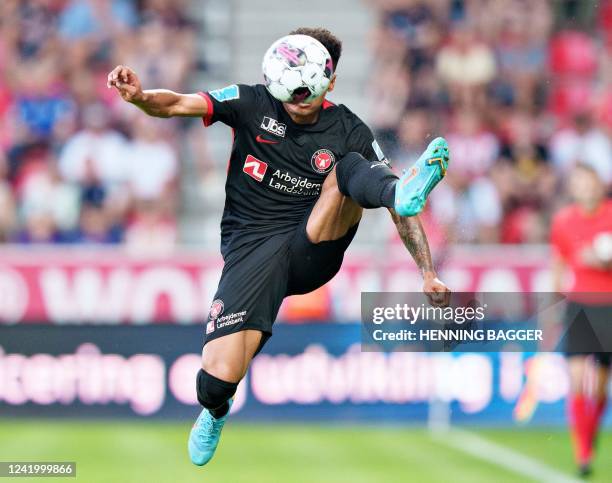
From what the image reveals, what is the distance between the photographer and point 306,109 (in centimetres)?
716

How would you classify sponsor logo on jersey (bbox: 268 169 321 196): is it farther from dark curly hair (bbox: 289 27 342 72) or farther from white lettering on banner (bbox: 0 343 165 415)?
white lettering on banner (bbox: 0 343 165 415)

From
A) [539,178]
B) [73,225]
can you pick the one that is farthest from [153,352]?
[539,178]

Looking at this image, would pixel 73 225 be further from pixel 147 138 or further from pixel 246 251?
pixel 246 251

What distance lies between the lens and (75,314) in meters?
13.6

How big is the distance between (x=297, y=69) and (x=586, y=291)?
208 inches

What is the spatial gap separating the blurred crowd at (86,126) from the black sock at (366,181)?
743 centimetres

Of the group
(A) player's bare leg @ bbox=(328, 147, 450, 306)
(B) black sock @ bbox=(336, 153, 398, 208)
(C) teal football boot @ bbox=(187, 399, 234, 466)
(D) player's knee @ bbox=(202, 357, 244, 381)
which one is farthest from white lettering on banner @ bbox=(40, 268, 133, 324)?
(B) black sock @ bbox=(336, 153, 398, 208)

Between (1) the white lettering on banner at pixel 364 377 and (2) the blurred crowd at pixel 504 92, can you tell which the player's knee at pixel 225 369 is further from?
(2) the blurred crowd at pixel 504 92

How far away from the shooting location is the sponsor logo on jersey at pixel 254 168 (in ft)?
24.2

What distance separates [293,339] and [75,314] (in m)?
2.38

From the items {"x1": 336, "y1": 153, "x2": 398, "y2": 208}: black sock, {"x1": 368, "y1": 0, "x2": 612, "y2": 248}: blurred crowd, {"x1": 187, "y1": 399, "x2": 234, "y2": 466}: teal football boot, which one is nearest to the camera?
{"x1": 336, "y1": 153, "x2": 398, "y2": 208}: black sock

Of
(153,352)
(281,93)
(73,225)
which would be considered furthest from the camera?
(73,225)

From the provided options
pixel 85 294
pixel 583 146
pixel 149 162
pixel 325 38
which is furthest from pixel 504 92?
pixel 325 38

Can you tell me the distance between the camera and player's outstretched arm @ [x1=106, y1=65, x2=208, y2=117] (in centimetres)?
653
